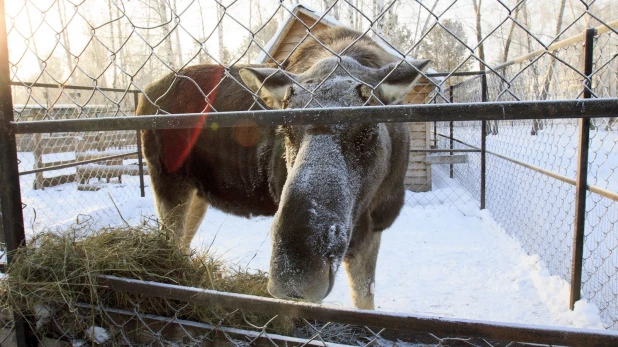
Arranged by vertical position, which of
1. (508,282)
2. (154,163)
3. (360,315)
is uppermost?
(154,163)

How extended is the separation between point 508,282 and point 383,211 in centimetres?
242

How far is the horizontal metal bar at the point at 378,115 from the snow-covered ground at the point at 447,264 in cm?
93

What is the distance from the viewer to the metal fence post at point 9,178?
2289mm

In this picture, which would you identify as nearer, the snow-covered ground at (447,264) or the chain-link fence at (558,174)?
the chain-link fence at (558,174)

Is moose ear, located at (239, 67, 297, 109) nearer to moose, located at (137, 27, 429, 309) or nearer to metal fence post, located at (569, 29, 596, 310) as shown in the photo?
moose, located at (137, 27, 429, 309)

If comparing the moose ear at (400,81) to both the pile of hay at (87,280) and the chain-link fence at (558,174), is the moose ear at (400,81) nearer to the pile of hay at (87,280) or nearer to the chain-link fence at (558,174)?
the chain-link fence at (558,174)

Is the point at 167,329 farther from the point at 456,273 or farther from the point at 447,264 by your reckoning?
the point at 447,264

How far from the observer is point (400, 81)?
2.30 m

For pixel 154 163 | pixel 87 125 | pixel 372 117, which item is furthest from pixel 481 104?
pixel 154 163

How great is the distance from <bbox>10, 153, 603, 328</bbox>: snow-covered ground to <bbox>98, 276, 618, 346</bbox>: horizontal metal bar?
1.07 m

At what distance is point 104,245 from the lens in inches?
106

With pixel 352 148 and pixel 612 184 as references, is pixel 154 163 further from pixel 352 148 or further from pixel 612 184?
pixel 612 184

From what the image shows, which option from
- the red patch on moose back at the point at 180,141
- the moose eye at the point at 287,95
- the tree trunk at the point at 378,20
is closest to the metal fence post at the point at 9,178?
the moose eye at the point at 287,95

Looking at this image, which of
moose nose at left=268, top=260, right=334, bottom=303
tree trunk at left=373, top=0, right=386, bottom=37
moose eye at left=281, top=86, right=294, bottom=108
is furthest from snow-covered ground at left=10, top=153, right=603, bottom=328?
tree trunk at left=373, top=0, right=386, bottom=37
